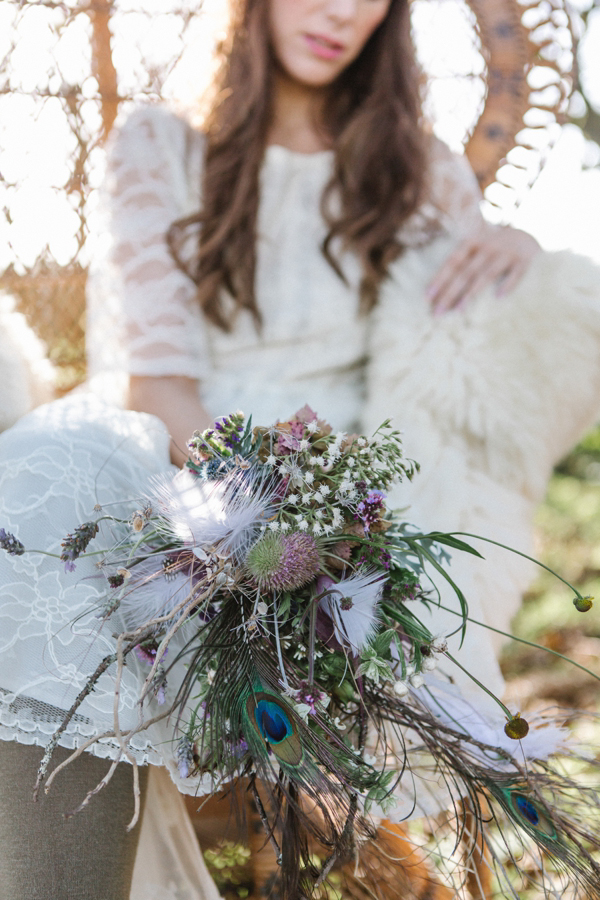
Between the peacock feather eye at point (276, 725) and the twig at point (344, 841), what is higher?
the peacock feather eye at point (276, 725)

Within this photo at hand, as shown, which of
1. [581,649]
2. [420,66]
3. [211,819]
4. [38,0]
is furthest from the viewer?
[581,649]

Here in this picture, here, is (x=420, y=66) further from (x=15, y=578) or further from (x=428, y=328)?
(x=15, y=578)

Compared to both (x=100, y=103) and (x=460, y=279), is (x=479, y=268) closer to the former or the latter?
(x=460, y=279)

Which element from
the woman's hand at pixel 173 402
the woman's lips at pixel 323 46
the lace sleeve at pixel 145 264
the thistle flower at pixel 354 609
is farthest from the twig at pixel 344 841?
the woman's lips at pixel 323 46

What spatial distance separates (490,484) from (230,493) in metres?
0.56

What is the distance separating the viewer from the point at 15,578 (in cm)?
65

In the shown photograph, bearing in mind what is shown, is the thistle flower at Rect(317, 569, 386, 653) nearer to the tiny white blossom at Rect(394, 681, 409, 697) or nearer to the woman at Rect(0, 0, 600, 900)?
the tiny white blossom at Rect(394, 681, 409, 697)

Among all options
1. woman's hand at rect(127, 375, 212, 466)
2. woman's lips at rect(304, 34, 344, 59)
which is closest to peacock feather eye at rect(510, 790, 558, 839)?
woman's hand at rect(127, 375, 212, 466)

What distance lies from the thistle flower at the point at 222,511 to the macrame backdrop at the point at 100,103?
952 mm

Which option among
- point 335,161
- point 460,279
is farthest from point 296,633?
point 335,161

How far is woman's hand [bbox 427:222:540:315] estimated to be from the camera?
45.7 inches

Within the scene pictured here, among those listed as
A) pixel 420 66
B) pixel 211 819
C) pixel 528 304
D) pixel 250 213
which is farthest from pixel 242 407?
pixel 420 66

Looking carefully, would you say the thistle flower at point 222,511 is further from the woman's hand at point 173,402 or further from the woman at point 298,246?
the woman's hand at point 173,402

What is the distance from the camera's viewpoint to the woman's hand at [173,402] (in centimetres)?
108
